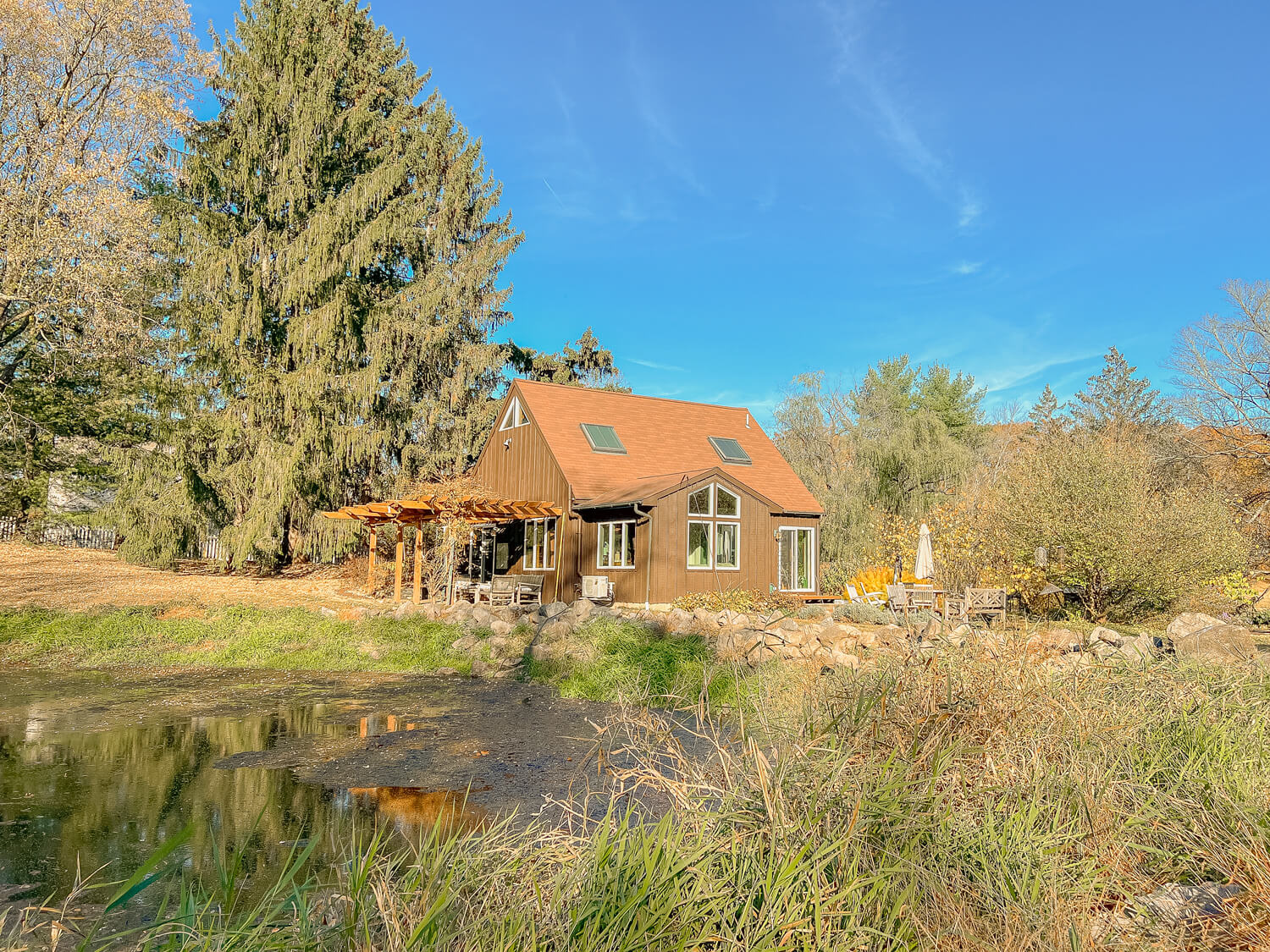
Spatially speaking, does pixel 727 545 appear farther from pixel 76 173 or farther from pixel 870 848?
pixel 870 848

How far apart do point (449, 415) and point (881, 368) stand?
1774 cm

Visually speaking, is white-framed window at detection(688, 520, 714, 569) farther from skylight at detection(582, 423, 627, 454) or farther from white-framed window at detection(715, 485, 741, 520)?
skylight at detection(582, 423, 627, 454)

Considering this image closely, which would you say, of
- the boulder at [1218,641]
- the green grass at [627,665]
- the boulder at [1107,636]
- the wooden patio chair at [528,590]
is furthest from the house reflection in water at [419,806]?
the wooden patio chair at [528,590]

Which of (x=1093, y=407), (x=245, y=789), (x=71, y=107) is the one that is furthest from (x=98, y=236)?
(x=1093, y=407)

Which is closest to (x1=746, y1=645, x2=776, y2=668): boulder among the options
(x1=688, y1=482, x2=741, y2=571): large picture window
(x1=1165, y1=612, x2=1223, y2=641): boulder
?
(x1=1165, y1=612, x2=1223, y2=641): boulder

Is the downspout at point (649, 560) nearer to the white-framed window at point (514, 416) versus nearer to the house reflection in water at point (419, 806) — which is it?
the white-framed window at point (514, 416)

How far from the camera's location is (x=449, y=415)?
85.2ft

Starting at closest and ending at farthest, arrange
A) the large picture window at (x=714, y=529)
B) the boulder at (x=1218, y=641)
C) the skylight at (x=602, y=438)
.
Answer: the boulder at (x=1218, y=641), the large picture window at (x=714, y=529), the skylight at (x=602, y=438)

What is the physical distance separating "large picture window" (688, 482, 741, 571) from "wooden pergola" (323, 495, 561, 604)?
3370 mm

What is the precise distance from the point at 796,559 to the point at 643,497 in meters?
5.38

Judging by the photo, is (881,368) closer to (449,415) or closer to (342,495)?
(449,415)

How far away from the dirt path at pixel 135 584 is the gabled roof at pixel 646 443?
6283mm

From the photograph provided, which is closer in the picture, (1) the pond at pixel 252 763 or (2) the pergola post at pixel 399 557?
(1) the pond at pixel 252 763

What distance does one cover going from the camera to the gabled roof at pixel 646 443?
21.0m
